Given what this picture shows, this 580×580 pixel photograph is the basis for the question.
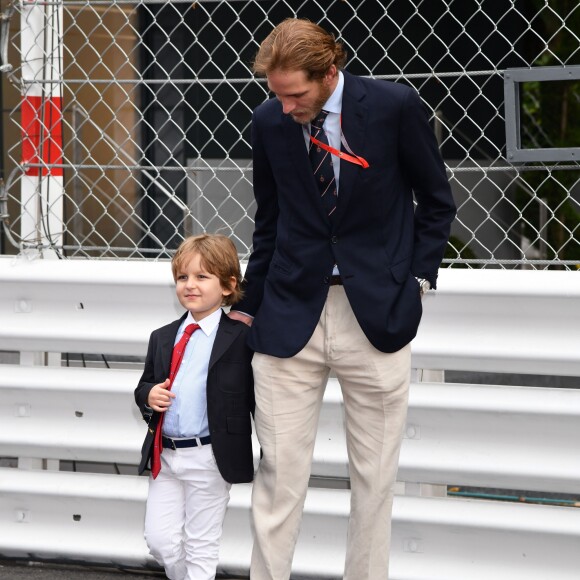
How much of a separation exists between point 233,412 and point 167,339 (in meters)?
0.30

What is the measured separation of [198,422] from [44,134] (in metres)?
1.34

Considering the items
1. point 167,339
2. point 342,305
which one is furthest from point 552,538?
point 167,339

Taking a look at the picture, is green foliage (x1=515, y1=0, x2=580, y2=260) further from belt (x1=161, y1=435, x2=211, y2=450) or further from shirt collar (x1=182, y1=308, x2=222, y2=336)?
belt (x1=161, y1=435, x2=211, y2=450)

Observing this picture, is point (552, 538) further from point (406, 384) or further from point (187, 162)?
point (187, 162)

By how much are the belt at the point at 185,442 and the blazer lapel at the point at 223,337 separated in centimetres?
21

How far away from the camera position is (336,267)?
2.86 metres

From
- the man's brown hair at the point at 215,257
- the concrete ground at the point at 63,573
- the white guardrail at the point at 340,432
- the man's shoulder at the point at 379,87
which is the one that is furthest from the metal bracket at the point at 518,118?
the concrete ground at the point at 63,573

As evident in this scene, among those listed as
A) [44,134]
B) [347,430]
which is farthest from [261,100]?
[347,430]

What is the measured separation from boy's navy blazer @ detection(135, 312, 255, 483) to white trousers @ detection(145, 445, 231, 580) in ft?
0.19

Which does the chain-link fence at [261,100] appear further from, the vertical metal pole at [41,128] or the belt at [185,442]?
the belt at [185,442]

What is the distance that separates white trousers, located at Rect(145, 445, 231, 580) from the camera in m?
2.97

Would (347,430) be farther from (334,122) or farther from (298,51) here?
(298,51)

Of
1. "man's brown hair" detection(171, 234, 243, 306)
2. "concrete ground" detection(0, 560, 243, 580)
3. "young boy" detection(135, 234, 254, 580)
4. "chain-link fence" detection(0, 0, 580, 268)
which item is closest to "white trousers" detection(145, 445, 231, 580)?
"young boy" detection(135, 234, 254, 580)

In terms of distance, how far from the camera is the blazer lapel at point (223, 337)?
117 inches
